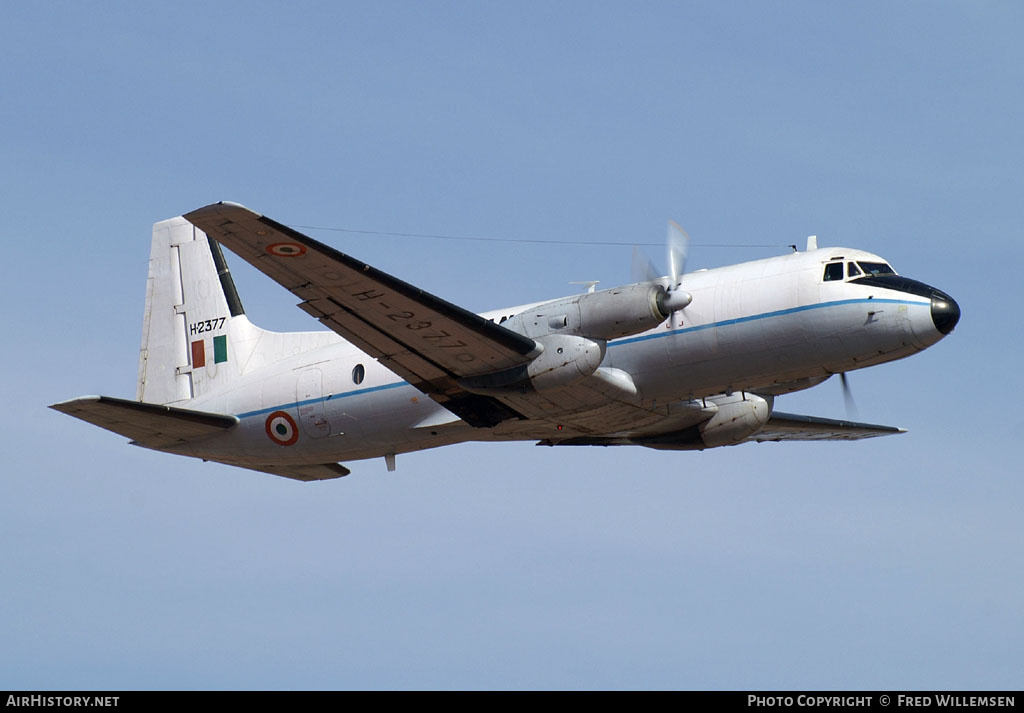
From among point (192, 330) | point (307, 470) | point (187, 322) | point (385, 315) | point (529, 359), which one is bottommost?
point (307, 470)

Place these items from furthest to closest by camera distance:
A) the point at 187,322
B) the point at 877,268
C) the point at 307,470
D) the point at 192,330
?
the point at 187,322 < the point at 192,330 < the point at 307,470 < the point at 877,268

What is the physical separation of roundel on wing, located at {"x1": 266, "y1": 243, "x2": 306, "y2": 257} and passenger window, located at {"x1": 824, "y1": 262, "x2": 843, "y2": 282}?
8979 mm

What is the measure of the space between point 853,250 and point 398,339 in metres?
8.21

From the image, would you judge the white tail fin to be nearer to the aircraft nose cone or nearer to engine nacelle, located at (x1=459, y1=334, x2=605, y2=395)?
engine nacelle, located at (x1=459, y1=334, x2=605, y2=395)

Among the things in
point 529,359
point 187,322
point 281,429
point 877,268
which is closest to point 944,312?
point 877,268

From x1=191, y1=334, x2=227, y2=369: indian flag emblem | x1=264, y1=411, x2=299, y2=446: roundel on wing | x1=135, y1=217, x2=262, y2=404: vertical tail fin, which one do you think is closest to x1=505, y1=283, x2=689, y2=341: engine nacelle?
x1=264, y1=411, x2=299, y2=446: roundel on wing

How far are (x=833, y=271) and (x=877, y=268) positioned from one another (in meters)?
0.85

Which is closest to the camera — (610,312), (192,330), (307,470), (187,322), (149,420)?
(610,312)

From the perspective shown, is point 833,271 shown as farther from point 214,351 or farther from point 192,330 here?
point 192,330

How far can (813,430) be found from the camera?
30391 mm
